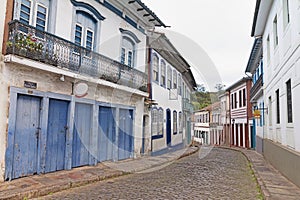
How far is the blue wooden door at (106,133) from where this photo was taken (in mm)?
9914

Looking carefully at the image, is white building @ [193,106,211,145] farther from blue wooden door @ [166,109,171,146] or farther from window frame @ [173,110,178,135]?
blue wooden door @ [166,109,171,146]

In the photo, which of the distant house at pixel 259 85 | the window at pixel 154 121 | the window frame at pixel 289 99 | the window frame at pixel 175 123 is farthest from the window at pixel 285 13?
the window frame at pixel 175 123

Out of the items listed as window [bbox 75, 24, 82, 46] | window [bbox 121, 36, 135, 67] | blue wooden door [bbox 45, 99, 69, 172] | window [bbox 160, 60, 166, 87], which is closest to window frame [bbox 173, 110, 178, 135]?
window [bbox 160, 60, 166, 87]

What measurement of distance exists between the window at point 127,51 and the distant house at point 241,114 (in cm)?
1397

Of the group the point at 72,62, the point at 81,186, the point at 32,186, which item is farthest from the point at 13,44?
the point at 81,186

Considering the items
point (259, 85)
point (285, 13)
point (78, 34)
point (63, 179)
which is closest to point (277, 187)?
point (285, 13)

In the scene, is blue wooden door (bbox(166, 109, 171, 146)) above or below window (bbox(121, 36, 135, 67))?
below

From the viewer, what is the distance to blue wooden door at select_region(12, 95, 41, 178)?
6.73 metres

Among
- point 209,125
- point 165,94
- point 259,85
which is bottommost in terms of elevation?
point 209,125

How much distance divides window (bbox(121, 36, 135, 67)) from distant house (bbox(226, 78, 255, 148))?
13972mm

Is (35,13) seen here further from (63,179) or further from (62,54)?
(63,179)

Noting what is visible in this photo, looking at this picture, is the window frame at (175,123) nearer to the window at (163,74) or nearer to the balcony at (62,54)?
the window at (163,74)

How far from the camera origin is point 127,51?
1181cm

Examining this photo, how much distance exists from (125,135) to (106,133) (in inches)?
56.8
